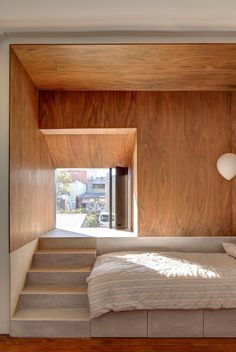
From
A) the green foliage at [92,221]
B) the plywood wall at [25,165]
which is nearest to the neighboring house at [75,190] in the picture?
the green foliage at [92,221]

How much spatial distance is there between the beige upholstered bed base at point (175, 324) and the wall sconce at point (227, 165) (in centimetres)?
149

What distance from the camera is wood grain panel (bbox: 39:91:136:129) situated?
12.4ft

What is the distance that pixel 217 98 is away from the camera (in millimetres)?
3820

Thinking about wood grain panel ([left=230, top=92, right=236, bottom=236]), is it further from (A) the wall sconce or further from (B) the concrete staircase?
(B) the concrete staircase

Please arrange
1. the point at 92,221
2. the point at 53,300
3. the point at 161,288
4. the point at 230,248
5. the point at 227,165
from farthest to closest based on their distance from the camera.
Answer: the point at 92,221, the point at 227,165, the point at 230,248, the point at 53,300, the point at 161,288

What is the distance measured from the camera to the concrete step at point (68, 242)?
3.62 meters

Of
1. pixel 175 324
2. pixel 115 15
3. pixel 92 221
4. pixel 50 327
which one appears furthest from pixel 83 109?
pixel 175 324

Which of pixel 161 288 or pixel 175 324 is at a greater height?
pixel 161 288

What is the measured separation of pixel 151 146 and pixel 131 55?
4.01ft

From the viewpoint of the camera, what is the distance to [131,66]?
3.06m

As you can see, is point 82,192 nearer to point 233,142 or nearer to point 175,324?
point 233,142

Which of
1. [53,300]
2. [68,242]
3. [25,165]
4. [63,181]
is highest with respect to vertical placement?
[25,165]

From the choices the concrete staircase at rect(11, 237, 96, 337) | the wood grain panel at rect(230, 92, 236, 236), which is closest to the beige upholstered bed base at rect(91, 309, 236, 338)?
the concrete staircase at rect(11, 237, 96, 337)

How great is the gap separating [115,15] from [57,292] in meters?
2.36
